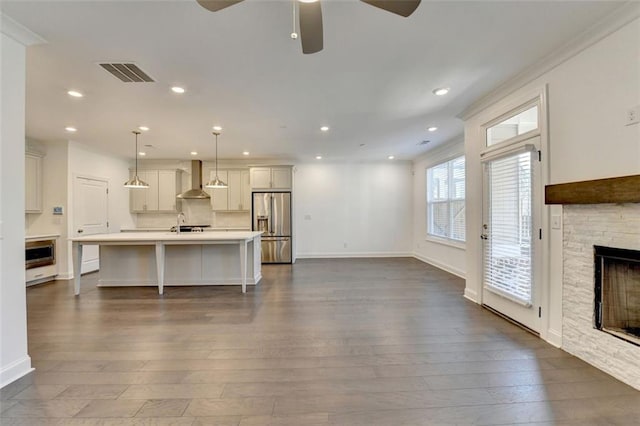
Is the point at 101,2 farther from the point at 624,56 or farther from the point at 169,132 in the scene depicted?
the point at 624,56

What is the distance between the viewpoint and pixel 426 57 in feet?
8.23

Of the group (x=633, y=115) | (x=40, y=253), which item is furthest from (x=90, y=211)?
(x=633, y=115)

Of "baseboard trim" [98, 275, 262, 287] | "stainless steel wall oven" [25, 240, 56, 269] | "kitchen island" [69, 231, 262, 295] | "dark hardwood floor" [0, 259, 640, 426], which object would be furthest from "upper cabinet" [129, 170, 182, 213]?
"dark hardwood floor" [0, 259, 640, 426]

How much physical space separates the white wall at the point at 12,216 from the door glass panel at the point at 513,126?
14.5 ft

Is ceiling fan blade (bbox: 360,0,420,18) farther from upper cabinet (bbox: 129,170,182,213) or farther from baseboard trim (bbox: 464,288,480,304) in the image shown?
upper cabinet (bbox: 129,170,182,213)

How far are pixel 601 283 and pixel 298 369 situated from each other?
2.46 meters

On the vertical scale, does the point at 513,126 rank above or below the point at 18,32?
below

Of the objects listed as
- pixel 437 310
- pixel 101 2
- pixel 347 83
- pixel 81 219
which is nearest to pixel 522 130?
pixel 347 83

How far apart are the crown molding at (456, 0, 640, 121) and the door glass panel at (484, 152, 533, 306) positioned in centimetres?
73

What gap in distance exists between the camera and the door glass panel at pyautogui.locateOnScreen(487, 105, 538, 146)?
2.89m

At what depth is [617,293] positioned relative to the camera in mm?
2180

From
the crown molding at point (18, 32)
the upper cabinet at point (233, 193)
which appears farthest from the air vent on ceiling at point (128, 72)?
the upper cabinet at point (233, 193)

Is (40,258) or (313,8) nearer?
(313,8)

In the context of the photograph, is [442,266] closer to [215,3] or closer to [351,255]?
[351,255]
